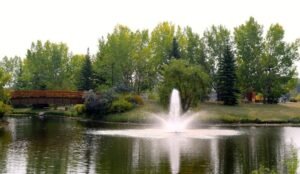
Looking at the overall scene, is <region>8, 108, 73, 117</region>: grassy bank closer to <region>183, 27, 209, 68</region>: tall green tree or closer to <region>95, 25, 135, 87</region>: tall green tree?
<region>95, 25, 135, 87</region>: tall green tree

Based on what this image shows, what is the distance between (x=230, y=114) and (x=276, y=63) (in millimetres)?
22655

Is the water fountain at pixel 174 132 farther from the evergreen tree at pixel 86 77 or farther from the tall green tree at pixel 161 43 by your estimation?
the evergreen tree at pixel 86 77

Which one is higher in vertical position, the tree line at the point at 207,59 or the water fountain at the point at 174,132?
the tree line at the point at 207,59

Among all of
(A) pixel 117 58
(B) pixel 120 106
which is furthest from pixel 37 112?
(B) pixel 120 106

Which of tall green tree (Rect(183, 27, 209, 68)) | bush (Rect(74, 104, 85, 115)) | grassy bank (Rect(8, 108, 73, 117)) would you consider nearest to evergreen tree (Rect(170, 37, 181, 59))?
tall green tree (Rect(183, 27, 209, 68))

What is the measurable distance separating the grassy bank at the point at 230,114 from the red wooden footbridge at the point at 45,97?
1151 centimetres

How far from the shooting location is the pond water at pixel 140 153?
30.1 m

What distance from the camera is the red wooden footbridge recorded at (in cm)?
8038

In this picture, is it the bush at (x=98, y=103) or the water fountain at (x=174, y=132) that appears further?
the bush at (x=98, y=103)

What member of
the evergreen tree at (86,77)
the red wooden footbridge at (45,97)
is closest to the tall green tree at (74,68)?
the evergreen tree at (86,77)

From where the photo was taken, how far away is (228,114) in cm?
7138

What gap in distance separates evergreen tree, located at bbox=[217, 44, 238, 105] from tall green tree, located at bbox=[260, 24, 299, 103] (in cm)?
948

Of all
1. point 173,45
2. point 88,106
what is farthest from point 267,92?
point 88,106

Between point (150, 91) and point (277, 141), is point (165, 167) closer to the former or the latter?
point (277, 141)
